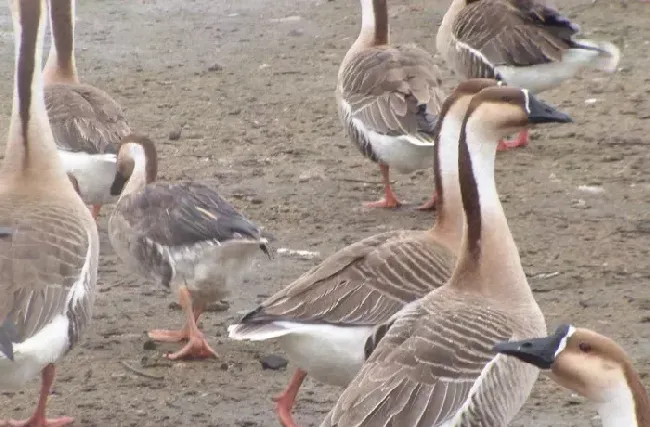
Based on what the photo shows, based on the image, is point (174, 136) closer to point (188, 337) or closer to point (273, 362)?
point (188, 337)

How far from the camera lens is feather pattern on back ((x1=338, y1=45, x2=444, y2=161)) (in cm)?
831

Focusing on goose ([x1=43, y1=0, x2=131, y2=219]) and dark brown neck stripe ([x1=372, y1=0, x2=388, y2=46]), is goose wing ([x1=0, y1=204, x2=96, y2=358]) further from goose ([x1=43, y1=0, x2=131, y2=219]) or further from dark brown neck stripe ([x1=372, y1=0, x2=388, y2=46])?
dark brown neck stripe ([x1=372, y1=0, x2=388, y2=46])

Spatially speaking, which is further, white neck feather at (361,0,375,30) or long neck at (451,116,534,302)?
white neck feather at (361,0,375,30)

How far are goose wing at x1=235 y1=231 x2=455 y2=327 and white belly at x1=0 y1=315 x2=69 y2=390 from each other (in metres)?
0.75

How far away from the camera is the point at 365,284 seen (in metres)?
→ 5.48

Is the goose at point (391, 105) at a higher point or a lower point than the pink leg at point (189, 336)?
higher

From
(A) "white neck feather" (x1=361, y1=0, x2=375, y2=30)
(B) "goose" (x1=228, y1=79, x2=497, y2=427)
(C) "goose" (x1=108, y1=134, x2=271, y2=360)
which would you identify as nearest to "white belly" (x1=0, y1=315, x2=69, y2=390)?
(B) "goose" (x1=228, y1=79, x2=497, y2=427)

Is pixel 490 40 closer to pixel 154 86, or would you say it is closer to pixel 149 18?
pixel 154 86

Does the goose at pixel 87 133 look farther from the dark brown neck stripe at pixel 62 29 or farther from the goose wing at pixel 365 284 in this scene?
the goose wing at pixel 365 284

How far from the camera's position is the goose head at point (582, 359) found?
12.4 feet

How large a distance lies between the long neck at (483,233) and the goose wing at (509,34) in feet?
15.4

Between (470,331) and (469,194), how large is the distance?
0.73 meters

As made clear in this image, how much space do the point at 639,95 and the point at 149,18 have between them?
5.51 m

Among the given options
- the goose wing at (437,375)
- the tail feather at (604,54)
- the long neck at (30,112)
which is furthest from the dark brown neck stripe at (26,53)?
the tail feather at (604,54)
